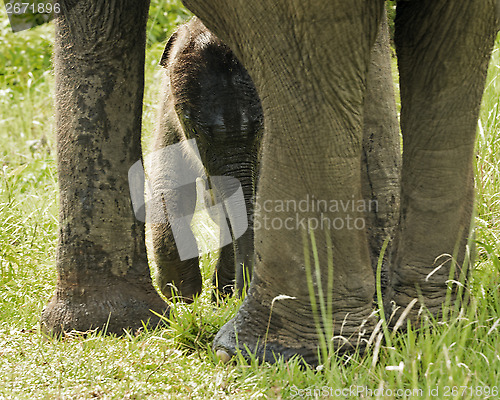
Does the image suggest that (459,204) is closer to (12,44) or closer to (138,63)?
(138,63)

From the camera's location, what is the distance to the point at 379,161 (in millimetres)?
3215

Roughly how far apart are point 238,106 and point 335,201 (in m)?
1.34

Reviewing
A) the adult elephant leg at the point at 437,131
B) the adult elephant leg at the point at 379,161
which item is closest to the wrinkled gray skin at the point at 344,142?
the adult elephant leg at the point at 437,131

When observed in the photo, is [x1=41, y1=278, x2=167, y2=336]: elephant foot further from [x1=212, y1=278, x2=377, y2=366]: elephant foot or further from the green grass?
[x1=212, y1=278, x2=377, y2=366]: elephant foot

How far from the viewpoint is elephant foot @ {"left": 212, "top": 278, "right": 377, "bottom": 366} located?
2.54 meters

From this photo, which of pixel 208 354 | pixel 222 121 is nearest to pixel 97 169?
pixel 222 121

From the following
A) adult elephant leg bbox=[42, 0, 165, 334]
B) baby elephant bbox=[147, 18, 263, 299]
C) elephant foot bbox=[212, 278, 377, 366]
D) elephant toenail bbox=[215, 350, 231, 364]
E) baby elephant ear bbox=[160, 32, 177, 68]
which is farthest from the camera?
baby elephant ear bbox=[160, 32, 177, 68]

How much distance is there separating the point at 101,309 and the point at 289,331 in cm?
91

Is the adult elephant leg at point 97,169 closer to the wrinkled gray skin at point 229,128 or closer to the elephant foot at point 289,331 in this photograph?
the wrinkled gray skin at point 229,128

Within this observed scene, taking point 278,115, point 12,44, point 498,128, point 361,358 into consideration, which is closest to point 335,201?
point 278,115

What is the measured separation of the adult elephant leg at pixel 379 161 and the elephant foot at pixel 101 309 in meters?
0.88

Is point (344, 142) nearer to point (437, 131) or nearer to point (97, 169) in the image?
point (437, 131)

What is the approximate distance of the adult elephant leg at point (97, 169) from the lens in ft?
10.4

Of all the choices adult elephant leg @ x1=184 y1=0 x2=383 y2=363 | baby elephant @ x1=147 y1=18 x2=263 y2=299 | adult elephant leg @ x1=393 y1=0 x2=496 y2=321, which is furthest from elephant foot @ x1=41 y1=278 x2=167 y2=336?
adult elephant leg @ x1=393 y1=0 x2=496 y2=321
